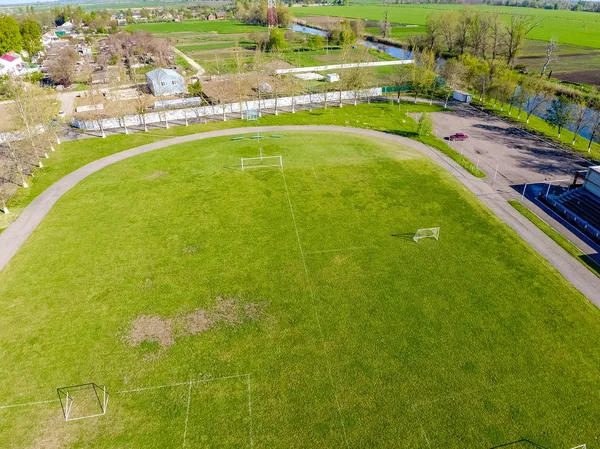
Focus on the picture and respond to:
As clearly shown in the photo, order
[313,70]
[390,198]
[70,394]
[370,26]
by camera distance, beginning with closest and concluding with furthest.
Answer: [70,394] → [390,198] → [313,70] → [370,26]

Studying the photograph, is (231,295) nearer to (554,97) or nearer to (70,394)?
(70,394)

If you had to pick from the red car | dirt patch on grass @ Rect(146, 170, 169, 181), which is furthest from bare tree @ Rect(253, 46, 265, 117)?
the red car

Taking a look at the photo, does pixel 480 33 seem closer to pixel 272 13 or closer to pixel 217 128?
pixel 217 128

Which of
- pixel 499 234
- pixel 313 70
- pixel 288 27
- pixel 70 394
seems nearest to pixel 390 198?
pixel 499 234

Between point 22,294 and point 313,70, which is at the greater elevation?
point 313,70

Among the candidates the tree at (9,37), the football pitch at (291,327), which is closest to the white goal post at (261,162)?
the football pitch at (291,327)

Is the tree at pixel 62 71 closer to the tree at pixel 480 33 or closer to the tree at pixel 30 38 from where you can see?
the tree at pixel 30 38
